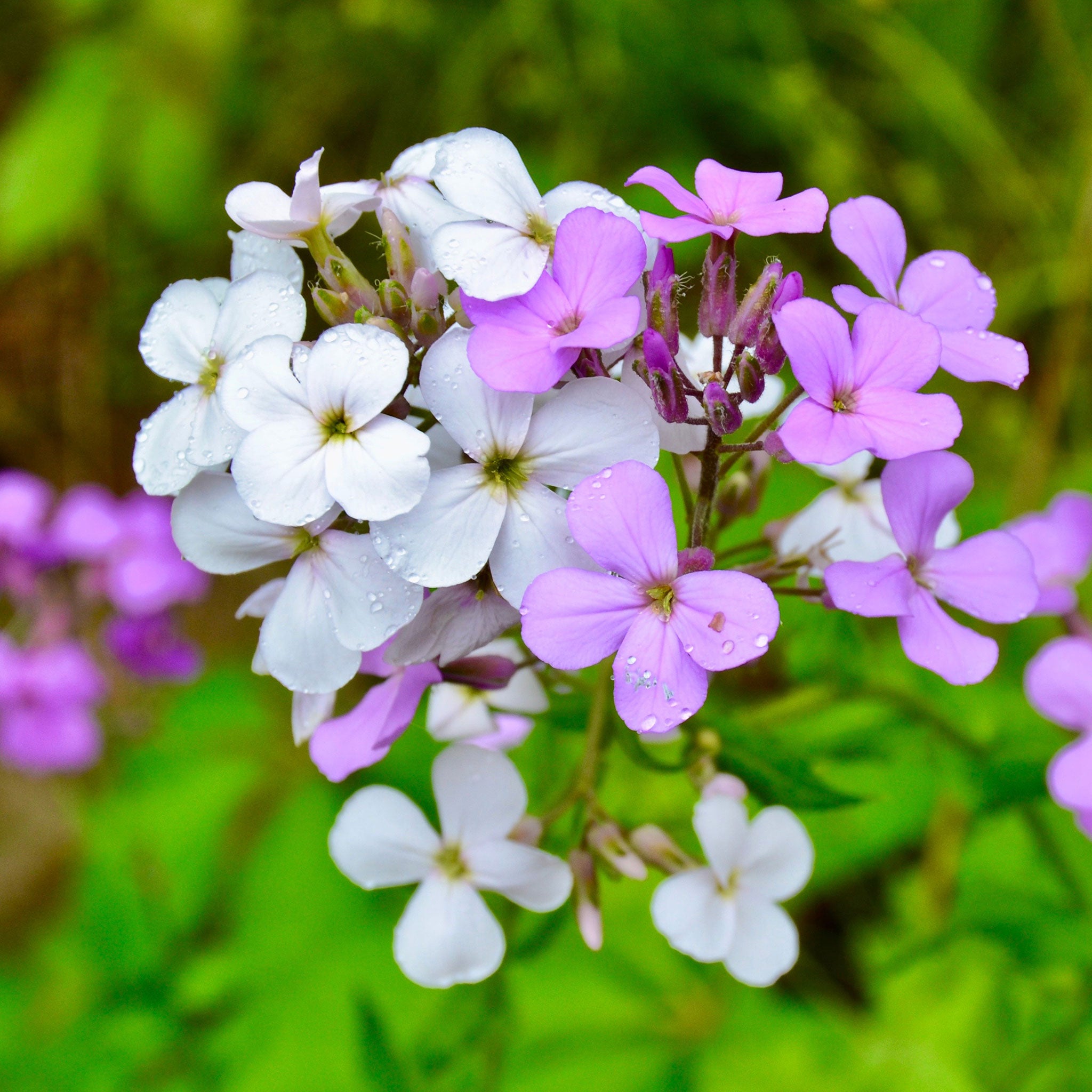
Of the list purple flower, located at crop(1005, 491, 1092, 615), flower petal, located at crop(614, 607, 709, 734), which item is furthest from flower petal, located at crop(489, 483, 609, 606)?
purple flower, located at crop(1005, 491, 1092, 615)

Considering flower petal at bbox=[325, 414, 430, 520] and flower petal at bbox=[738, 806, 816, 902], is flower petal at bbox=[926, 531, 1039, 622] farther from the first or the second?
flower petal at bbox=[325, 414, 430, 520]

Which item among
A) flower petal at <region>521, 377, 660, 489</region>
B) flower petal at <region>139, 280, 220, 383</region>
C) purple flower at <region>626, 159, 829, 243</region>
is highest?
purple flower at <region>626, 159, 829, 243</region>

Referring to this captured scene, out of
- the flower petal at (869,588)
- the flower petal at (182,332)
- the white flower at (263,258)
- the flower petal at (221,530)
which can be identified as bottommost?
the flower petal at (221,530)

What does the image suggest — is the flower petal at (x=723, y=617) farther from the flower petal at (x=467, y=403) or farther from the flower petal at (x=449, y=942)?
the flower petal at (x=449, y=942)

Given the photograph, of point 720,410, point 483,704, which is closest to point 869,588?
point 720,410

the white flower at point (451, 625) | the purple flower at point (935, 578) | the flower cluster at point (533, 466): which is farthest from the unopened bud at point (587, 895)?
the purple flower at point (935, 578)

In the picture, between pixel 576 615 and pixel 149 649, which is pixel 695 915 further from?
pixel 149 649
